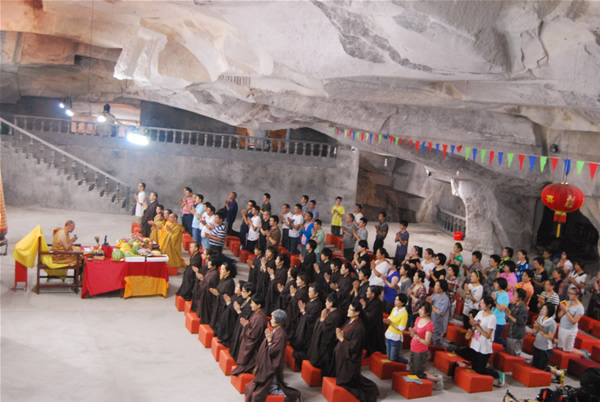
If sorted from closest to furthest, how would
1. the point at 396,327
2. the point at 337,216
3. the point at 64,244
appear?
the point at 396,327 → the point at 64,244 → the point at 337,216

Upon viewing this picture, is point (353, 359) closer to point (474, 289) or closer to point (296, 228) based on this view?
point (474, 289)

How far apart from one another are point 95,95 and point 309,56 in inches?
526

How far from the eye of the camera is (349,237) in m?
12.9

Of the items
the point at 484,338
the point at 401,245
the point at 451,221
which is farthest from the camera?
the point at 451,221

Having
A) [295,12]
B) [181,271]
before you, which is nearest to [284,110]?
[181,271]

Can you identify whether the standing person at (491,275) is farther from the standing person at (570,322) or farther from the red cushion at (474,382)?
the red cushion at (474,382)

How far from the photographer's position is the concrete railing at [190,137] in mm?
18797

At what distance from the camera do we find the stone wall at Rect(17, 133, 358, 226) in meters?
18.6

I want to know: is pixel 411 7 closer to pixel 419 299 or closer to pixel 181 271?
pixel 419 299

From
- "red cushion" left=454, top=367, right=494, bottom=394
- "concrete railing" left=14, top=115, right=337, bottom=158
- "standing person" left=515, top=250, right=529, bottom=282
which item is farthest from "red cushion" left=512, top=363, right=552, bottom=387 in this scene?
"concrete railing" left=14, top=115, right=337, bottom=158

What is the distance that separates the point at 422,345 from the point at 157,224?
22.7 feet

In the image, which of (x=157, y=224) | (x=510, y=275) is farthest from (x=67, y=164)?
(x=510, y=275)

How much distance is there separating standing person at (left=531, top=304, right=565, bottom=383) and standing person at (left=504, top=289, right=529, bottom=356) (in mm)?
308

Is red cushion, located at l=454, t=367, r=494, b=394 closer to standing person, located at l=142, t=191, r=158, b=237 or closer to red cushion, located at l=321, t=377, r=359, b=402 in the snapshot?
red cushion, located at l=321, t=377, r=359, b=402
